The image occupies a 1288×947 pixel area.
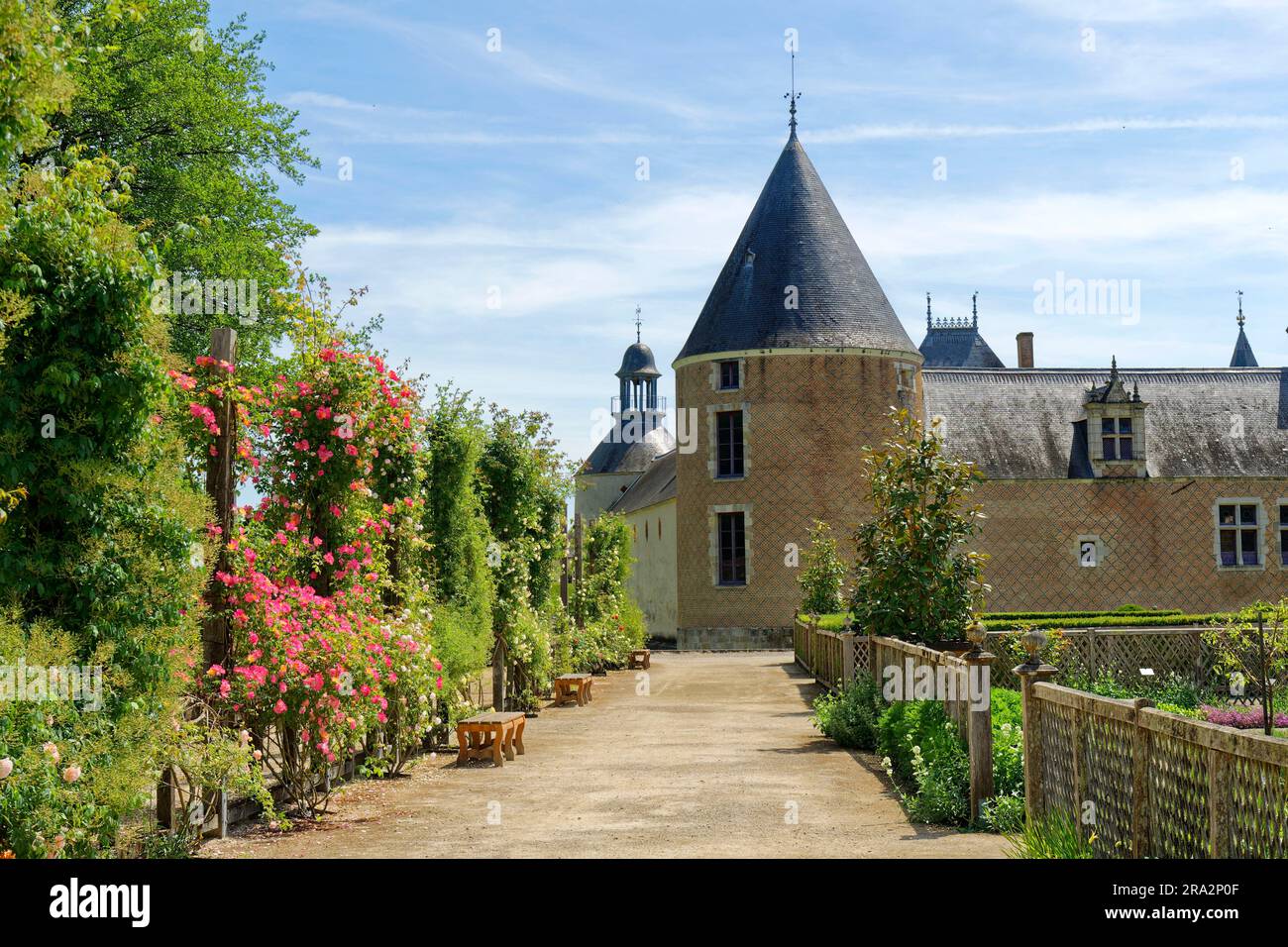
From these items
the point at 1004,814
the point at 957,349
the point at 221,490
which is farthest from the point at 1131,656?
the point at 957,349

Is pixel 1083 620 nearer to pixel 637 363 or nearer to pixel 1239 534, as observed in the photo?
pixel 1239 534

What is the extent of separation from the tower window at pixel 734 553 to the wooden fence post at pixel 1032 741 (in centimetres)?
2682

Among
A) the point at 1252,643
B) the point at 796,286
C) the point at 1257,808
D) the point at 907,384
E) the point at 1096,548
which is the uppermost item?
the point at 796,286

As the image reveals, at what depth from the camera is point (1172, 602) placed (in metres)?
35.4

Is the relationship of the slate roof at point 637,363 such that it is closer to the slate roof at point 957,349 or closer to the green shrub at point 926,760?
the slate roof at point 957,349

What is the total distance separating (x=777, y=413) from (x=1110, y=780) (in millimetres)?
28156

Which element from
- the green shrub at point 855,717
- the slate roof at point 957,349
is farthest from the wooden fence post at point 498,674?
the slate roof at point 957,349

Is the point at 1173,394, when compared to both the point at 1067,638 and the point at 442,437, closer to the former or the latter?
the point at 1067,638

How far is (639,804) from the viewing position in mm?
9172

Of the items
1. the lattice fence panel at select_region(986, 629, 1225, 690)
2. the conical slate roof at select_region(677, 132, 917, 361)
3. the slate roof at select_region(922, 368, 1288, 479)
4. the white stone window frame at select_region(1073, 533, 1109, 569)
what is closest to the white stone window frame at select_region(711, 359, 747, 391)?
the conical slate roof at select_region(677, 132, 917, 361)

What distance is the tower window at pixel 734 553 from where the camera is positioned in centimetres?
3484
